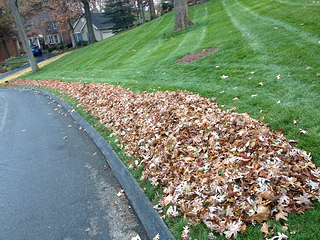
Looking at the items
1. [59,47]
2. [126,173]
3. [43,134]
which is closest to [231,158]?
[126,173]

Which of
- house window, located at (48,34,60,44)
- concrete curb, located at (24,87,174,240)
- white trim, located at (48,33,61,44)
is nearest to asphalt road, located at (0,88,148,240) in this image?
concrete curb, located at (24,87,174,240)

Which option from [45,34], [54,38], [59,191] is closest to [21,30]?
[59,191]

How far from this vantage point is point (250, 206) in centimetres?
268

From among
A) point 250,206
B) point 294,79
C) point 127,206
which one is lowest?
point 127,206

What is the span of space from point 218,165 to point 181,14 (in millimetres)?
13397

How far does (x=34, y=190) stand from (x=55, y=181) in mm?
363

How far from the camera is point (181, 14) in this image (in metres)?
14.6

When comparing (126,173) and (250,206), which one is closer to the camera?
(250,206)

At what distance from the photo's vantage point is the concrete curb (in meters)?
2.89

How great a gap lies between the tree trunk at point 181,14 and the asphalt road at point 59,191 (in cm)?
1071

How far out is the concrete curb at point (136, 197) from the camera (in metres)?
2.89

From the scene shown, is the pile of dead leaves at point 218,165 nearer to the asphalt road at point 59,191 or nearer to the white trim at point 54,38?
the asphalt road at point 59,191

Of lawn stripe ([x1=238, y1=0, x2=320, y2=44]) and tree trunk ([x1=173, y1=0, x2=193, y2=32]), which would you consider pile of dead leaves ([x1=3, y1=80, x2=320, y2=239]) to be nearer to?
lawn stripe ([x1=238, y1=0, x2=320, y2=44])

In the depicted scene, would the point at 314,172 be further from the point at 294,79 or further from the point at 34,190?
the point at 34,190
